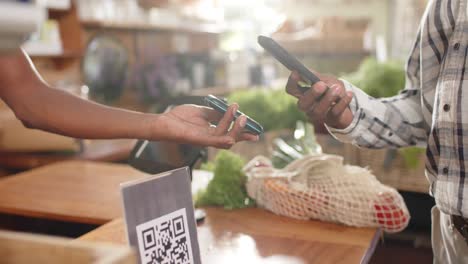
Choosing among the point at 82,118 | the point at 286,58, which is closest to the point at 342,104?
the point at 286,58

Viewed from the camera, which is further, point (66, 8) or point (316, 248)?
point (66, 8)

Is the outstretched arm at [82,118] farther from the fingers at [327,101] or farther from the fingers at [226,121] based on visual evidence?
the fingers at [327,101]

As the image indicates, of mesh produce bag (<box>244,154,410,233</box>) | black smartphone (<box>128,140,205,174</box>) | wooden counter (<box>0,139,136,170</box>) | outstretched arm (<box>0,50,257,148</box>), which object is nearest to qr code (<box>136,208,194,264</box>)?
outstretched arm (<box>0,50,257,148</box>)

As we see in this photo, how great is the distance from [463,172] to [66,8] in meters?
3.04

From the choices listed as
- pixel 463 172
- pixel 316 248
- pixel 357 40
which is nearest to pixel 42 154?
pixel 316 248

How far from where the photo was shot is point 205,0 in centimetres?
558

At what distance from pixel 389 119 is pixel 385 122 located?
13mm

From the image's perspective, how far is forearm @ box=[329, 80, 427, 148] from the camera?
127 cm

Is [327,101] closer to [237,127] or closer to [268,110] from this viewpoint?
[237,127]

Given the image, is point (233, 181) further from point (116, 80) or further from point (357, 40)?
point (357, 40)

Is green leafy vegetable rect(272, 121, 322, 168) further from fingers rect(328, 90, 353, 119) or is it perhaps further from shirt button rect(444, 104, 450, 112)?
shirt button rect(444, 104, 450, 112)

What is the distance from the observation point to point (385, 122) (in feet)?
4.23

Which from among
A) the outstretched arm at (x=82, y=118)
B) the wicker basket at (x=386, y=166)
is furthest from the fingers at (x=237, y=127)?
the wicker basket at (x=386, y=166)

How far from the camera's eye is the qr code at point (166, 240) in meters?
0.88
